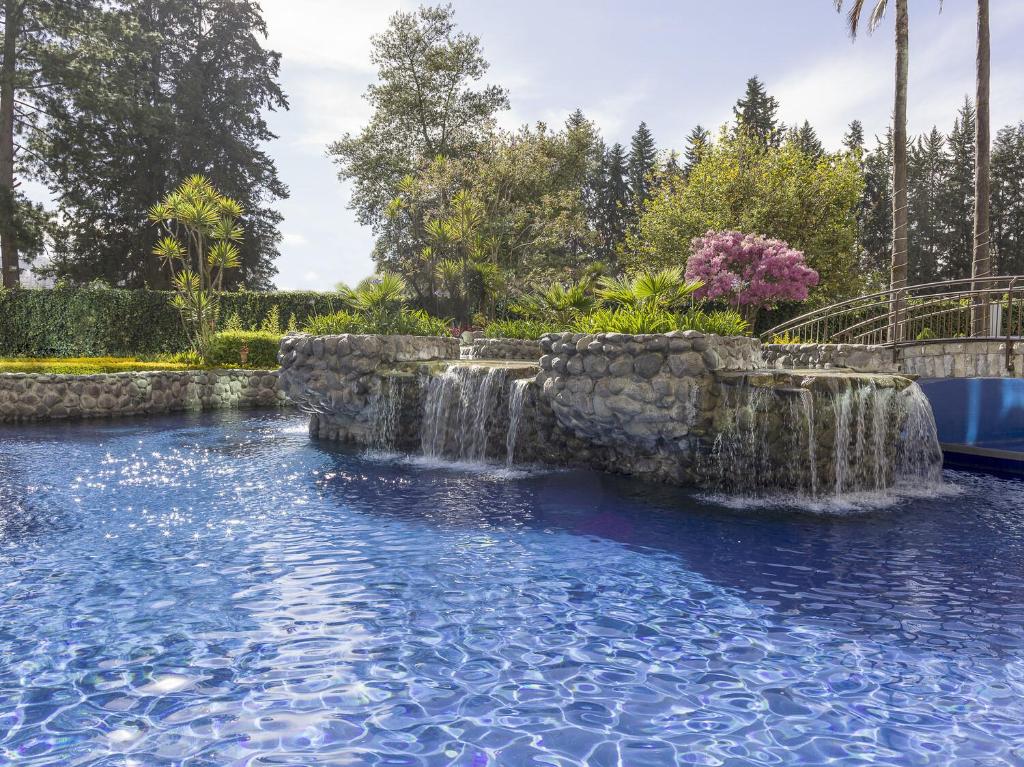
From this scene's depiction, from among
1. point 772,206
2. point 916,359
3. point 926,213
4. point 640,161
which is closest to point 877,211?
point 926,213

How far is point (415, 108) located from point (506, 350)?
940 inches

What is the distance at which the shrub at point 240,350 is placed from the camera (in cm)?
1978

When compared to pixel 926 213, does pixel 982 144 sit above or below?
below

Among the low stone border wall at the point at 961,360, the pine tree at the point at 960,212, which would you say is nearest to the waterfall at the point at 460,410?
the low stone border wall at the point at 961,360

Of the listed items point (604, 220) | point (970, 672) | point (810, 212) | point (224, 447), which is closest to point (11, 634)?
point (970, 672)

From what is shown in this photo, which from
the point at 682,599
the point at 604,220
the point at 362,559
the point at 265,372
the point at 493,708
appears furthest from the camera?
the point at 604,220

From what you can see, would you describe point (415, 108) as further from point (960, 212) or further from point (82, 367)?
point (960, 212)

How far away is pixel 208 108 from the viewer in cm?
3347

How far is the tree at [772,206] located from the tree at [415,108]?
1425 cm

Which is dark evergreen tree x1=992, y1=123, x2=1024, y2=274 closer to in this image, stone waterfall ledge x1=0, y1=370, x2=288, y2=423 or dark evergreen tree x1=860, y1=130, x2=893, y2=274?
dark evergreen tree x1=860, y1=130, x2=893, y2=274

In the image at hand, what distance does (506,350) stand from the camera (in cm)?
1705

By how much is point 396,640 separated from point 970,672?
377cm

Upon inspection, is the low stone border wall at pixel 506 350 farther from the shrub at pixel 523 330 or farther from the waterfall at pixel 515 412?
the waterfall at pixel 515 412

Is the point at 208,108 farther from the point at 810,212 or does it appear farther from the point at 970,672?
the point at 970,672
